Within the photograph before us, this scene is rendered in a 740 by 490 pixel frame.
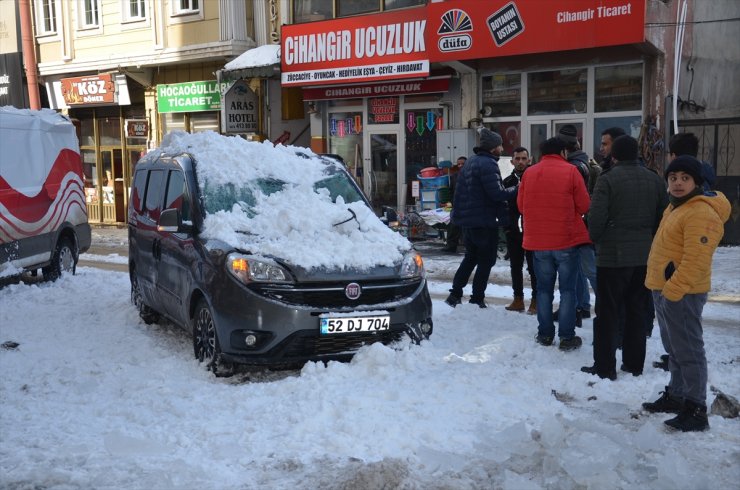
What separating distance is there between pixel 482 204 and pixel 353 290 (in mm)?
2918

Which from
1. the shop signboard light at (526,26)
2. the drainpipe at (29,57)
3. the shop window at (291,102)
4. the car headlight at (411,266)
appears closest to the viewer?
the car headlight at (411,266)

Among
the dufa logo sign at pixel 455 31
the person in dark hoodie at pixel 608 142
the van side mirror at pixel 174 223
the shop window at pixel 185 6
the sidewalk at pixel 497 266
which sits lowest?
the sidewalk at pixel 497 266

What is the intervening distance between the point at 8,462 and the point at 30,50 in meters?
20.5

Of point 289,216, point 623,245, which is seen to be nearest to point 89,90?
point 289,216

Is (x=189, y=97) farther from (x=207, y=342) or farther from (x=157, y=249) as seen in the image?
(x=207, y=342)

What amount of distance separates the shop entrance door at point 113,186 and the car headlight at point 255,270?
804 inches

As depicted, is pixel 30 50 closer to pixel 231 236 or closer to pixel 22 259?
pixel 22 259

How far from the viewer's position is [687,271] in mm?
4953

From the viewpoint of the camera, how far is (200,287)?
6.55 m

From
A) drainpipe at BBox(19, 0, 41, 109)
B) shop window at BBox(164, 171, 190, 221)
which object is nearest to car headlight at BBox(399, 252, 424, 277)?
shop window at BBox(164, 171, 190, 221)

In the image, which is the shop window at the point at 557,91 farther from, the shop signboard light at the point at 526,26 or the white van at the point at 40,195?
the white van at the point at 40,195

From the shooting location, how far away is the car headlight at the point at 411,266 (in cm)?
665

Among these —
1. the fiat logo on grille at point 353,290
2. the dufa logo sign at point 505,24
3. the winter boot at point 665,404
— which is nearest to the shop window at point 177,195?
the fiat logo on grille at point 353,290

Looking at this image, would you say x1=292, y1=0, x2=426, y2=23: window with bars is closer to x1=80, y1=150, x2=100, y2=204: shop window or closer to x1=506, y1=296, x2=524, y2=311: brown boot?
x1=80, y1=150, x2=100, y2=204: shop window
